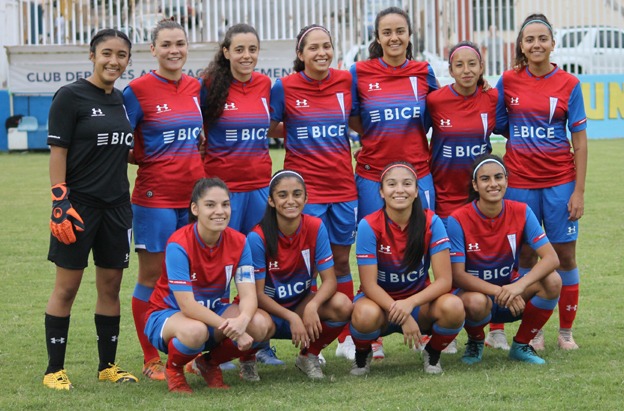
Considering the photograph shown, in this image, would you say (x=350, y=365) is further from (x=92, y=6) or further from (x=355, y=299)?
(x=92, y=6)

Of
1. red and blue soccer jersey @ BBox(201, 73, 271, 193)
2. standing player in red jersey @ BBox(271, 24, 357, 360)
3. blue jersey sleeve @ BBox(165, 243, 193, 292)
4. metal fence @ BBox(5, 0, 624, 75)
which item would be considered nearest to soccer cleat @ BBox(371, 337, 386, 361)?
standing player in red jersey @ BBox(271, 24, 357, 360)

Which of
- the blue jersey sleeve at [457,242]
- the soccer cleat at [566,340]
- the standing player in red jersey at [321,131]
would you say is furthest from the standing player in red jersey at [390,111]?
the soccer cleat at [566,340]

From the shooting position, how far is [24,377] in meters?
A: 5.58

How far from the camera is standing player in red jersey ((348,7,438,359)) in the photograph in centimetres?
613

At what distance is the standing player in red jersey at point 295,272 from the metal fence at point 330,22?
1532 centimetres

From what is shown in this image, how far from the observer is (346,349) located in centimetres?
620

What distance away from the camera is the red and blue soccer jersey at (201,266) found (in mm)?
5227

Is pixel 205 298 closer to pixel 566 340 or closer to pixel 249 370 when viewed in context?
pixel 249 370

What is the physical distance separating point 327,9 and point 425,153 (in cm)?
1502

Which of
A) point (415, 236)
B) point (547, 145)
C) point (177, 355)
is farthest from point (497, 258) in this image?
point (177, 355)

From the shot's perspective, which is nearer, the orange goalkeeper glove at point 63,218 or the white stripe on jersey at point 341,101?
the orange goalkeeper glove at point 63,218

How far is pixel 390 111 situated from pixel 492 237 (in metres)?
0.99

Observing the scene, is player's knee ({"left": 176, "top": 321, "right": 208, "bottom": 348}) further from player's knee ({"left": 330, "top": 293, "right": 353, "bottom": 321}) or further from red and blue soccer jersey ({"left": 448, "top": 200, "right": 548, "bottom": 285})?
red and blue soccer jersey ({"left": 448, "top": 200, "right": 548, "bottom": 285})

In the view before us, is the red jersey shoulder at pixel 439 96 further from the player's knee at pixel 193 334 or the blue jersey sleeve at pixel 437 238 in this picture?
the player's knee at pixel 193 334
